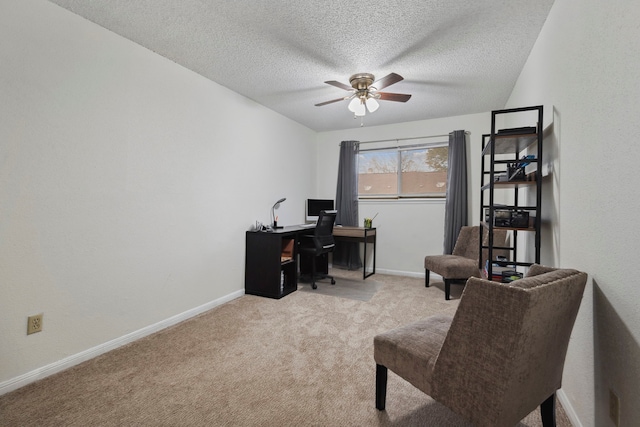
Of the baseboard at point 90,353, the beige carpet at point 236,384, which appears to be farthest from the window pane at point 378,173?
the baseboard at point 90,353

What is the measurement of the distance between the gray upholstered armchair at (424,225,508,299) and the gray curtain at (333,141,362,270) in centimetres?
129

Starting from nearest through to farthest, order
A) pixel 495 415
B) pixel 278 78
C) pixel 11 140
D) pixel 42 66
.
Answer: pixel 495 415 → pixel 11 140 → pixel 42 66 → pixel 278 78

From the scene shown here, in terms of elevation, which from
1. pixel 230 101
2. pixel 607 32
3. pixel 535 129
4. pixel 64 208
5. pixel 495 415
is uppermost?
pixel 230 101

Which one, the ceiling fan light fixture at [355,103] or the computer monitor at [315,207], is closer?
the ceiling fan light fixture at [355,103]

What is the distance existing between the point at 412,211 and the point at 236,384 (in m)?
3.60

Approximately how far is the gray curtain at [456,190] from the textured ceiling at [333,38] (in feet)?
2.89

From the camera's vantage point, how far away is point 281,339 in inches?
95.0

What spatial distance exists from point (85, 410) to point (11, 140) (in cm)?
161

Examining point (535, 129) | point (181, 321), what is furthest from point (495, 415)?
point (181, 321)

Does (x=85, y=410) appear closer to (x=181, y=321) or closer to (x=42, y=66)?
(x=181, y=321)

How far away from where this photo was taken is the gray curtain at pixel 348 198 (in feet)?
16.2

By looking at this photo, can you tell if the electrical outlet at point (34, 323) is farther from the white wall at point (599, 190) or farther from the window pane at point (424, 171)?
the window pane at point (424, 171)

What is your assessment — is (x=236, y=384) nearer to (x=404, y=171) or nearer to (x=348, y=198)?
(x=348, y=198)

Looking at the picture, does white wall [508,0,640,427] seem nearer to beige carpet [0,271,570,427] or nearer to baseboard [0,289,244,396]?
beige carpet [0,271,570,427]
